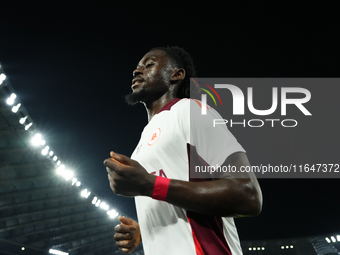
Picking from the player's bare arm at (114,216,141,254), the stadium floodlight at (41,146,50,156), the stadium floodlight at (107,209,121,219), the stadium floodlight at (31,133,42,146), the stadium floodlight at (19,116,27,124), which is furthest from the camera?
the stadium floodlight at (107,209,121,219)

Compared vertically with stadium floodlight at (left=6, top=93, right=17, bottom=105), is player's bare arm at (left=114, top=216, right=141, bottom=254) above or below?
below

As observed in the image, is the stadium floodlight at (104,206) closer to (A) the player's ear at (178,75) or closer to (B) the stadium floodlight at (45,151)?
(B) the stadium floodlight at (45,151)

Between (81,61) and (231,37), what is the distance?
625 cm

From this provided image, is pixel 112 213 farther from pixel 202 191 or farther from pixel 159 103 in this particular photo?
pixel 202 191

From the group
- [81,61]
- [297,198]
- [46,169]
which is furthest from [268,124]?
[297,198]

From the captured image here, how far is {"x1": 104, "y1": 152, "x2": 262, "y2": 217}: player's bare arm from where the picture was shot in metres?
1.27

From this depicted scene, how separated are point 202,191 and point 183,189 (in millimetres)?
82

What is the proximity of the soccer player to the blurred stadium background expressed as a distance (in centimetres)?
1013

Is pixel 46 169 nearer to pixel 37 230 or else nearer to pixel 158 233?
pixel 37 230

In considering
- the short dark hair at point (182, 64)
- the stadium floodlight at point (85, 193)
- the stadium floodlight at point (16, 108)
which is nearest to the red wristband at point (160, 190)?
the short dark hair at point (182, 64)

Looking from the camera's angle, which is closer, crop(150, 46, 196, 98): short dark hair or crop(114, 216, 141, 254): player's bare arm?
crop(114, 216, 141, 254): player's bare arm

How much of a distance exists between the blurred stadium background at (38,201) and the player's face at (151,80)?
30.8ft

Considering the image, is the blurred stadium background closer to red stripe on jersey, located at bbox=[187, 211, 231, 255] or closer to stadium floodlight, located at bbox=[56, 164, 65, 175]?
stadium floodlight, located at bbox=[56, 164, 65, 175]

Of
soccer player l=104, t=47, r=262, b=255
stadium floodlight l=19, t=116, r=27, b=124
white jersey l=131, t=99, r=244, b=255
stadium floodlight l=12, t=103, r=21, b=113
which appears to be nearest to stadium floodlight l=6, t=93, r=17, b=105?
stadium floodlight l=12, t=103, r=21, b=113
